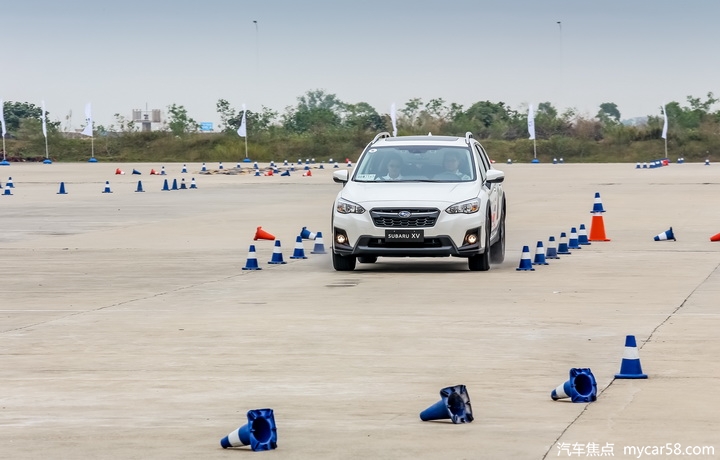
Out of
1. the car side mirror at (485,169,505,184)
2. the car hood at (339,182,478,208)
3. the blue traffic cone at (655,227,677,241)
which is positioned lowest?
the blue traffic cone at (655,227,677,241)

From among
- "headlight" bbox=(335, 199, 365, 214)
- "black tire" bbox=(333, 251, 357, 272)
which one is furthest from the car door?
"black tire" bbox=(333, 251, 357, 272)

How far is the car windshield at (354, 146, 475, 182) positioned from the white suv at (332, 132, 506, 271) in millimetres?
14

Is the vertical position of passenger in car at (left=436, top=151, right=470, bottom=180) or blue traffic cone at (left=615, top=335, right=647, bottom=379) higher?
passenger in car at (left=436, top=151, right=470, bottom=180)

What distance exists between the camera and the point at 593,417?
882 centimetres

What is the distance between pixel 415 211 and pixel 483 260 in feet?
3.64

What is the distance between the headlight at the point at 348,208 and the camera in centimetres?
1937

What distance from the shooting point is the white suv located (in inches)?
754

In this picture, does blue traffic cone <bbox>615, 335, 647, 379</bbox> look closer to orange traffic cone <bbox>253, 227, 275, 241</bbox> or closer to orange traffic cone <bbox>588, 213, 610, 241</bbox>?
orange traffic cone <bbox>588, 213, 610, 241</bbox>

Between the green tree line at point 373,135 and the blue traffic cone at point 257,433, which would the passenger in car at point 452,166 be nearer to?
the blue traffic cone at point 257,433

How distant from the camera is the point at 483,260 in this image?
63.7 feet

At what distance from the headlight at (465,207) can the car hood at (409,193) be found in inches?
2.8

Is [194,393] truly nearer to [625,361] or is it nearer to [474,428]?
[474,428]

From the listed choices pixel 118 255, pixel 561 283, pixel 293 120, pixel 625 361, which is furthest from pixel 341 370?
pixel 293 120

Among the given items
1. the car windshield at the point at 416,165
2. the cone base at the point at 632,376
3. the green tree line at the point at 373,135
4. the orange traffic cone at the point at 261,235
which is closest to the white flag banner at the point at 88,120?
the green tree line at the point at 373,135
